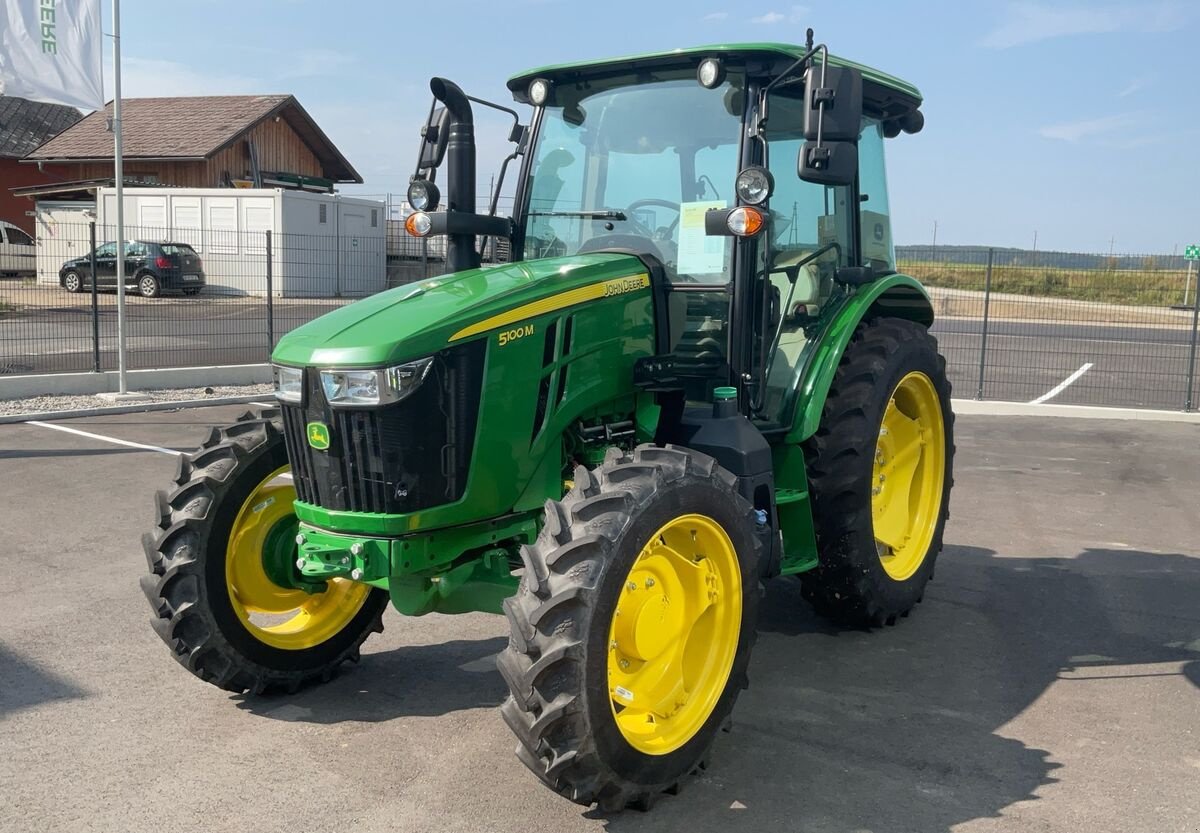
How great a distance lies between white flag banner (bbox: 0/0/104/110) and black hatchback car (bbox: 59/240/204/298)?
14.1 ft

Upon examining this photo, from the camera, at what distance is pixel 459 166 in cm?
443

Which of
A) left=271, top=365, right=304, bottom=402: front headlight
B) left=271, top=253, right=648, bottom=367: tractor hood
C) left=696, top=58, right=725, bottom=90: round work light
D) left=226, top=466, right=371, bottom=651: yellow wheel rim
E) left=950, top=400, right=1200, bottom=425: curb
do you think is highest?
left=696, top=58, right=725, bottom=90: round work light

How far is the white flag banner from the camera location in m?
10.1

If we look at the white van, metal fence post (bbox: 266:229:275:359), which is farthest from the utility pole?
the white van

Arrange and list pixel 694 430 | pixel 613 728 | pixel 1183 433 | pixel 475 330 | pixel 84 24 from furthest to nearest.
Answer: pixel 1183 433, pixel 84 24, pixel 694 430, pixel 475 330, pixel 613 728

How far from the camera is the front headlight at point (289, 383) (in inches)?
140

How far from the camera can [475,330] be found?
11.5 ft

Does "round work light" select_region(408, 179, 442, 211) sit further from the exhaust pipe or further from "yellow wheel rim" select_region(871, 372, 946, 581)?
"yellow wheel rim" select_region(871, 372, 946, 581)

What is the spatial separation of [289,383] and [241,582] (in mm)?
946

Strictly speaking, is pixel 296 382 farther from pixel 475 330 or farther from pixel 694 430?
pixel 694 430

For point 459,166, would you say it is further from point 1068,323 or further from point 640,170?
point 1068,323

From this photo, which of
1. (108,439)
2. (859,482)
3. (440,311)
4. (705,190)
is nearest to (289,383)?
(440,311)

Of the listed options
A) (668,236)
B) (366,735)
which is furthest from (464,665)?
(668,236)

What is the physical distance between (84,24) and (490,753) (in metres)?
9.78
